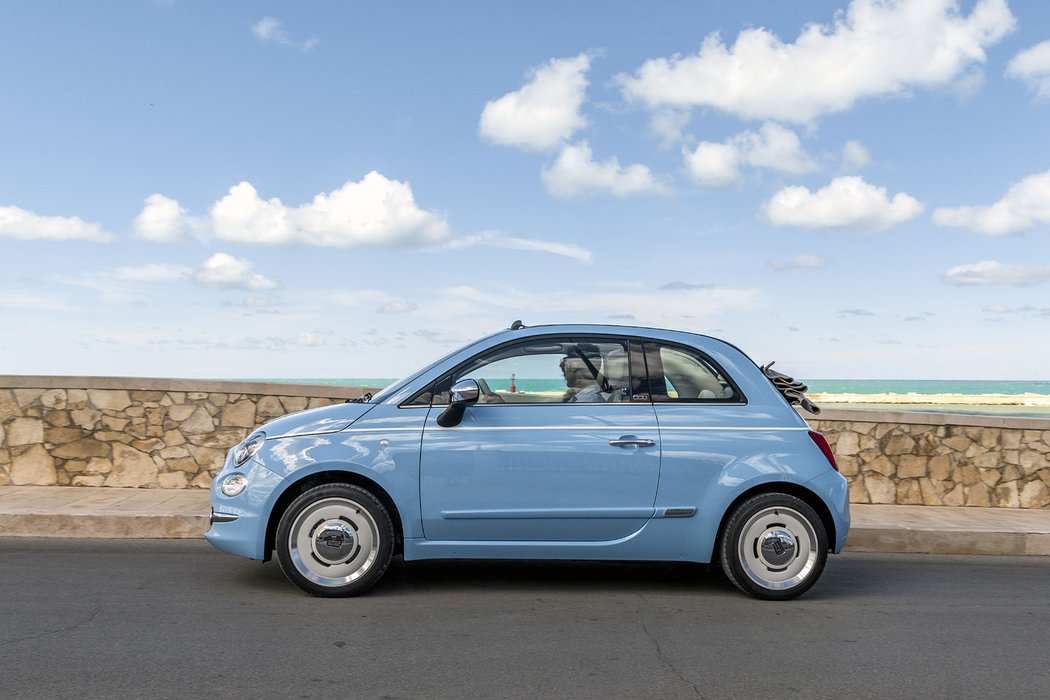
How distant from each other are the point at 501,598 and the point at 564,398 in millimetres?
1310

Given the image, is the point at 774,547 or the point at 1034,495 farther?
the point at 1034,495

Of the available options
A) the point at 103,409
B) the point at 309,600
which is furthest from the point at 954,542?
the point at 103,409

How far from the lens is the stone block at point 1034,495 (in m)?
11.0

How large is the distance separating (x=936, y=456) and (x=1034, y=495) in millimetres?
1267

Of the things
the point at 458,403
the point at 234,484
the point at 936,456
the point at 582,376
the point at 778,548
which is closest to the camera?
the point at 458,403

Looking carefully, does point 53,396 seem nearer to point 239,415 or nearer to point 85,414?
point 85,414

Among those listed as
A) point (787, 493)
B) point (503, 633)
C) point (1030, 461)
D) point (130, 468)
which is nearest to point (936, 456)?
point (1030, 461)

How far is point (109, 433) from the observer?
1040cm

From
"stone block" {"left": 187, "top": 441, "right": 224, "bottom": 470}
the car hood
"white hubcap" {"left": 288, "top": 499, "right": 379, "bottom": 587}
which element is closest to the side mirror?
the car hood

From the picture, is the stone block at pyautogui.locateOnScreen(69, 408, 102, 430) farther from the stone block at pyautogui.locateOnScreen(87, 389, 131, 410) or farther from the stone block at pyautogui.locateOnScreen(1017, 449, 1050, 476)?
the stone block at pyautogui.locateOnScreen(1017, 449, 1050, 476)

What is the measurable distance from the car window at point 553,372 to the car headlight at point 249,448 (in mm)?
1191

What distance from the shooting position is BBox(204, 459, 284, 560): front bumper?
19.5 ft

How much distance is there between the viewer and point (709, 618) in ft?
18.8

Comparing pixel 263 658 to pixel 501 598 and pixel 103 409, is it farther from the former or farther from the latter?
pixel 103 409
